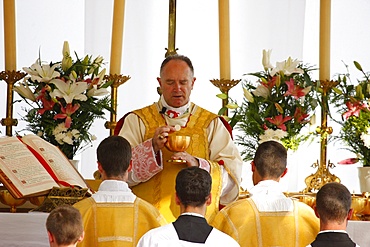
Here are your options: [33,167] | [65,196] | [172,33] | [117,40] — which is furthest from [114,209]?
[117,40]

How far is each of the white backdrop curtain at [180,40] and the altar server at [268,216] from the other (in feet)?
13.5

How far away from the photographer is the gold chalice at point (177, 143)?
7.51 metres

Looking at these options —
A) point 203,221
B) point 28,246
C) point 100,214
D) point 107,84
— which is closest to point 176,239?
point 203,221

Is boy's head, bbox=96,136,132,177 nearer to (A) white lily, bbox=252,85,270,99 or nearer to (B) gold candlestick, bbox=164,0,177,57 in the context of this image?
(B) gold candlestick, bbox=164,0,177,57

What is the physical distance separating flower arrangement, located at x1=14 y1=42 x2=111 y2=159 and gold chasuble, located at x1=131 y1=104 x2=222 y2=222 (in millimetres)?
532

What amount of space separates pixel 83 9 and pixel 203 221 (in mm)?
5768

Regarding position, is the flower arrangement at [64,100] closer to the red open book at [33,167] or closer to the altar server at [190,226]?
the red open book at [33,167]

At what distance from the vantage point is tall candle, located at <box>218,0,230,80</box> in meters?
8.85

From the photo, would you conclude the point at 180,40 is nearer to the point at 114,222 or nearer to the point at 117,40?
the point at 117,40

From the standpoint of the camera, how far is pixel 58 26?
452 inches

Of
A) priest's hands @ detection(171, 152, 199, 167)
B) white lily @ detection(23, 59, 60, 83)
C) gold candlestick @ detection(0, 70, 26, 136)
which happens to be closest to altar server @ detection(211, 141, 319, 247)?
priest's hands @ detection(171, 152, 199, 167)

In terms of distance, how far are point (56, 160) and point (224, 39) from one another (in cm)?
201

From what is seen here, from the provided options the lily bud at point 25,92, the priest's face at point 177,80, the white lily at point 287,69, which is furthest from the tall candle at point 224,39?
the lily bud at point 25,92

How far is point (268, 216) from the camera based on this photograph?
276 inches
